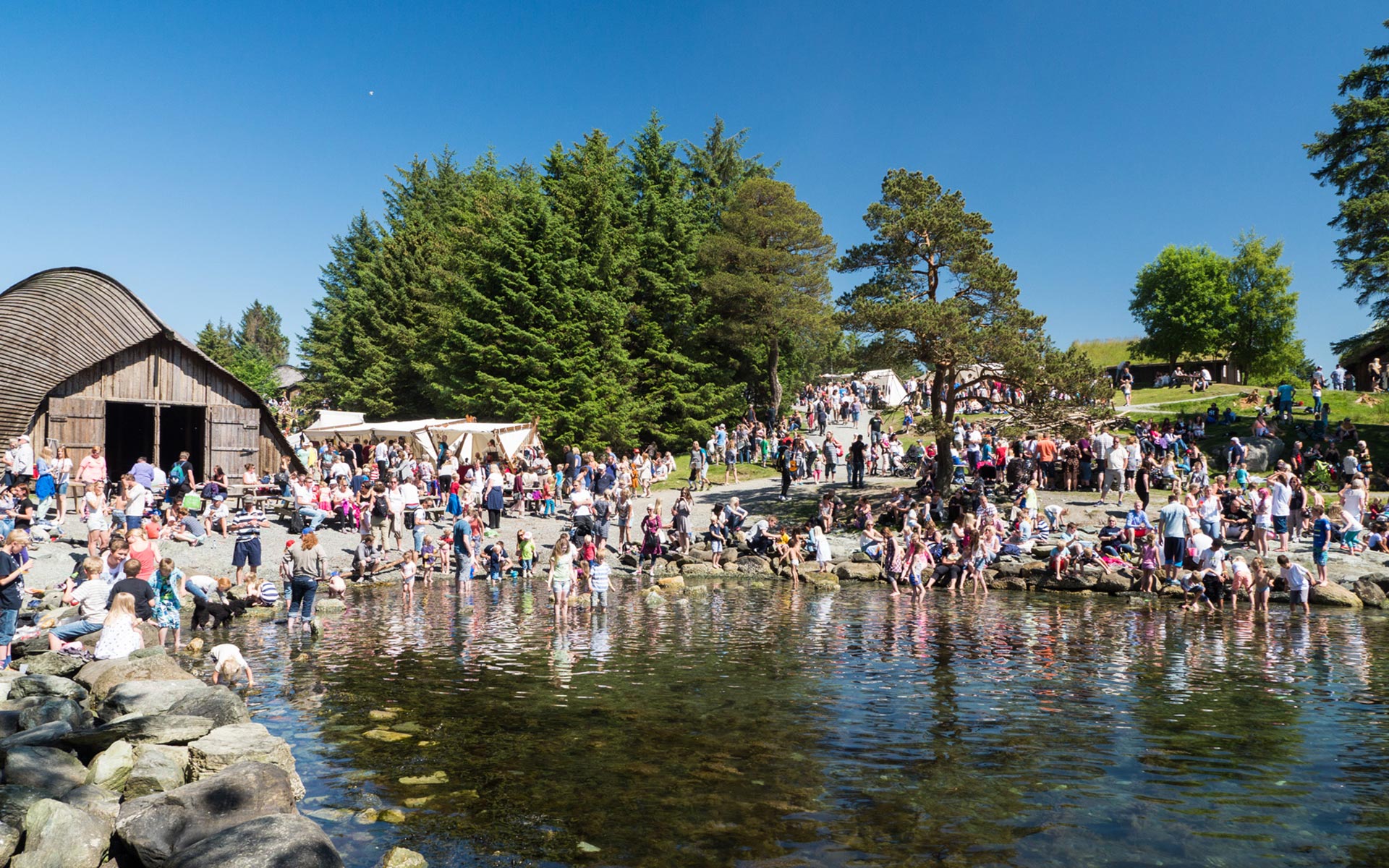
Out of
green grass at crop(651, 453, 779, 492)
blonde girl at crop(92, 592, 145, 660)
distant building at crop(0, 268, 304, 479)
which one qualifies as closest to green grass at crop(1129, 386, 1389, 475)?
green grass at crop(651, 453, 779, 492)

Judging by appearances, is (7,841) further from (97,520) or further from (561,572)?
(97,520)

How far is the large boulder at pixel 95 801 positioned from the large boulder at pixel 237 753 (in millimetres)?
644

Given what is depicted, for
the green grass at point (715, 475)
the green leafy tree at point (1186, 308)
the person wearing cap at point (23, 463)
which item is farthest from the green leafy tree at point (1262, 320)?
the person wearing cap at point (23, 463)

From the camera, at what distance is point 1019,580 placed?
76.1 ft

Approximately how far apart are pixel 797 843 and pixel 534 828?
2.15m

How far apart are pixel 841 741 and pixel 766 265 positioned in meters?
40.6

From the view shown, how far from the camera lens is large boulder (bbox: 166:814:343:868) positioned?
Result: 615 cm

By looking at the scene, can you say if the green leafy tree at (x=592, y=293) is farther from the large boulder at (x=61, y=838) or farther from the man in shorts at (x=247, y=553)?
the large boulder at (x=61, y=838)

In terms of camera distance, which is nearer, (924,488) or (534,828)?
(534,828)

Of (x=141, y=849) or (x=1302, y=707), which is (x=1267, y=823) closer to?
(x=1302, y=707)

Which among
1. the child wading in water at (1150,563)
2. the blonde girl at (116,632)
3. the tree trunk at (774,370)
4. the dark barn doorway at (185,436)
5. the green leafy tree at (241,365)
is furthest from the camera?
the green leafy tree at (241,365)

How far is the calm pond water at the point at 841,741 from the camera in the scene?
716cm

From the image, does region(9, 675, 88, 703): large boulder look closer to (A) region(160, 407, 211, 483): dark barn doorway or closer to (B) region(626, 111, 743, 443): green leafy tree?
(A) region(160, 407, 211, 483): dark barn doorway

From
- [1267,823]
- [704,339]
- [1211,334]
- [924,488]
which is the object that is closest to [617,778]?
[1267,823]
